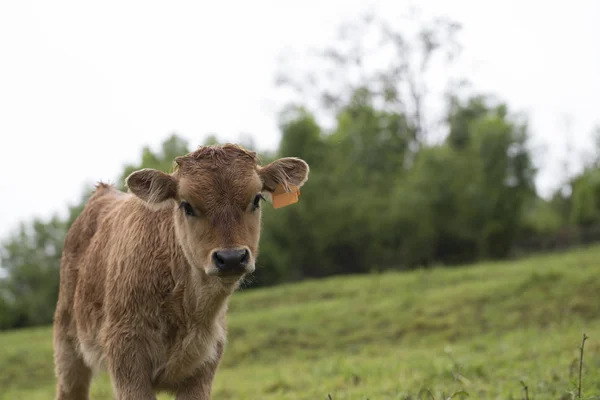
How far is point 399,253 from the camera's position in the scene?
1144 inches

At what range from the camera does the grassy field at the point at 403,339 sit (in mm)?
8227

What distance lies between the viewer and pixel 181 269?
5016mm

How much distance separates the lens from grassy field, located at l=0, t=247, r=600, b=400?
8.23m

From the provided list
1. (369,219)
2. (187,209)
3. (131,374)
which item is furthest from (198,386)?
(369,219)

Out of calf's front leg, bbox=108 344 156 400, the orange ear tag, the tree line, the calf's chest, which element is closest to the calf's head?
the orange ear tag

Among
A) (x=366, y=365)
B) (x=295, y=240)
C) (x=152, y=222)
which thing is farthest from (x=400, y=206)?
(x=152, y=222)

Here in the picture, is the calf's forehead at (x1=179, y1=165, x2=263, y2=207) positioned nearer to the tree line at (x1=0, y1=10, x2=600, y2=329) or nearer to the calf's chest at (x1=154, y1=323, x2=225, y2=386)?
the calf's chest at (x1=154, y1=323, x2=225, y2=386)

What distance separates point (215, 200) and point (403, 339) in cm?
1014

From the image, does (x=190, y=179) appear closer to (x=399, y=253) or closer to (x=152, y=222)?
(x=152, y=222)

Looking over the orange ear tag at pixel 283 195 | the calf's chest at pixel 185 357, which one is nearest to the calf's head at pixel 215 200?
the orange ear tag at pixel 283 195

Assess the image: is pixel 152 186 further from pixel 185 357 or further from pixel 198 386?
pixel 198 386

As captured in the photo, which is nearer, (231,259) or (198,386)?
(231,259)

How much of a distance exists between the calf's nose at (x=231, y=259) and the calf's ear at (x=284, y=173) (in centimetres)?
84

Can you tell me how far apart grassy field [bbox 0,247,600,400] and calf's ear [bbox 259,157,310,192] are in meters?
2.42
